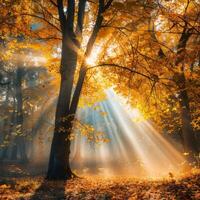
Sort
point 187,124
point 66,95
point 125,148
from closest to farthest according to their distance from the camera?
point 66,95, point 187,124, point 125,148

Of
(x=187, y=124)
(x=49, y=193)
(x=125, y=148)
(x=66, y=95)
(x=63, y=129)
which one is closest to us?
(x=49, y=193)

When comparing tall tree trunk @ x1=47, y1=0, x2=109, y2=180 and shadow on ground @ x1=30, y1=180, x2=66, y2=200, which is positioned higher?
tall tree trunk @ x1=47, y1=0, x2=109, y2=180

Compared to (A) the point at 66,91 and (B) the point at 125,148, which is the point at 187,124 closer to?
(A) the point at 66,91

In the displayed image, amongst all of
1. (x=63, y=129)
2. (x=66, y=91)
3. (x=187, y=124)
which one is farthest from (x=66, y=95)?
(x=187, y=124)

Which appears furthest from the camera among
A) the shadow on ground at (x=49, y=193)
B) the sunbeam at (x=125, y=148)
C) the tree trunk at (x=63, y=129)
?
the sunbeam at (x=125, y=148)

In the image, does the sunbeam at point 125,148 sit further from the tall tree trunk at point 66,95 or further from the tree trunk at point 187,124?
the tall tree trunk at point 66,95

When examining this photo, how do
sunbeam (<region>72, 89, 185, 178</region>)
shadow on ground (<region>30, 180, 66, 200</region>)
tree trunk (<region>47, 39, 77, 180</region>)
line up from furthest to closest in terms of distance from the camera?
sunbeam (<region>72, 89, 185, 178</region>), tree trunk (<region>47, 39, 77, 180</region>), shadow on ground (<region>30, 180, 66, 200</region>)

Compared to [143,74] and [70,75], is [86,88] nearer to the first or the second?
[70,75]

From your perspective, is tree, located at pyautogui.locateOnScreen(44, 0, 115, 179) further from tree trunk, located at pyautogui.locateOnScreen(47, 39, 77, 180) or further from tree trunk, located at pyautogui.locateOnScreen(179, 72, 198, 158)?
tree trunk, located at pyautogui.locateOnScreen(179, 72, 198, 158)

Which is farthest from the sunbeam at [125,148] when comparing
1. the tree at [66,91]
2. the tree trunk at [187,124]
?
the tree at [66,91]

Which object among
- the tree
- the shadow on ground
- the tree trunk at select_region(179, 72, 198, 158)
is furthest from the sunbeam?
the shadow on ground

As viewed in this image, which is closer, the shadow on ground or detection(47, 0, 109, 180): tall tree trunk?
the shadow on ground

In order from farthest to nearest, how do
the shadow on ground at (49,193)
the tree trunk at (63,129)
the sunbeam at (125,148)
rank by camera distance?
the sunbeam at (125,148)
the tree trunk at (63,129)
the shadow on ground at (49,193)

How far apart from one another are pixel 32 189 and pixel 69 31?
6.76 m
